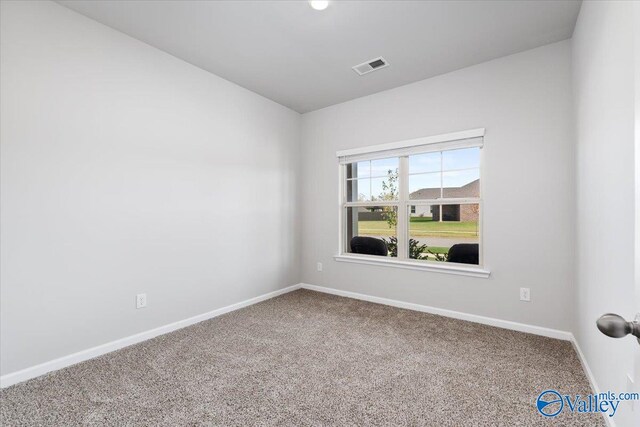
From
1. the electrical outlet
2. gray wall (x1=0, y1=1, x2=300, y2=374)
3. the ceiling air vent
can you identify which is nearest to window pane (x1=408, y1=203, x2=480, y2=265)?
the ceiling air vent

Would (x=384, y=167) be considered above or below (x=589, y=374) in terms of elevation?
Result: above

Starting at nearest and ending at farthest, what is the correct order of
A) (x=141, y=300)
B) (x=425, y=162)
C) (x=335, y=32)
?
(x=335, y=32)
(x=141, y=300)
(x=425, y=162)

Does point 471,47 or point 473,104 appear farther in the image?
point 473,104

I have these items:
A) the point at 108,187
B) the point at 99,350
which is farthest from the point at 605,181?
the point at 99,350

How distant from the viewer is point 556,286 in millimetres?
2613

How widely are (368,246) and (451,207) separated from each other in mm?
1178

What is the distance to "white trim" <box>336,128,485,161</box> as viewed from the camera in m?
3.03

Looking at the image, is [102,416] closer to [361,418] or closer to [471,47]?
[361,418]

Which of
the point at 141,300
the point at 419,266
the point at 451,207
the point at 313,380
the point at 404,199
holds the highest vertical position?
the point at 404,199

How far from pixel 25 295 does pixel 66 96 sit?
1440 millimetres

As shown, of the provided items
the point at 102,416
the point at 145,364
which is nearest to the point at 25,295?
the point at 145,364

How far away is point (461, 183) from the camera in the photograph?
323 cm

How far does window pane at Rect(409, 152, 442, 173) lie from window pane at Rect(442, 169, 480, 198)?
151mm

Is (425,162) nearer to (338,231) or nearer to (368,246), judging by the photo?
(368,246)
